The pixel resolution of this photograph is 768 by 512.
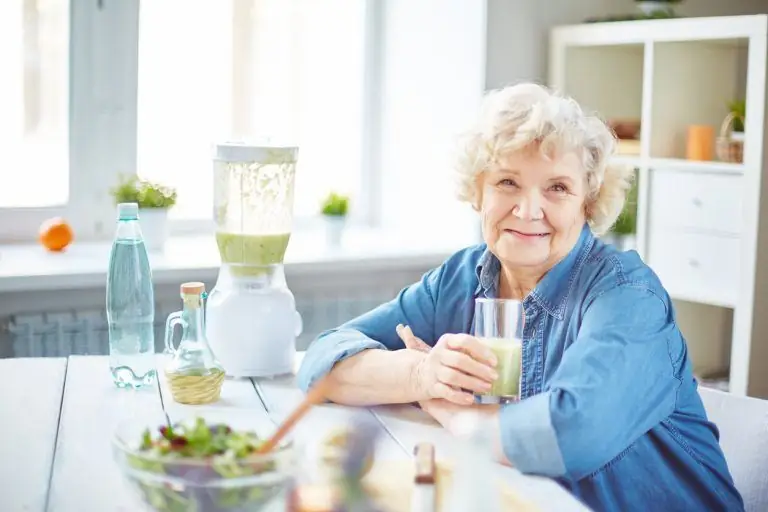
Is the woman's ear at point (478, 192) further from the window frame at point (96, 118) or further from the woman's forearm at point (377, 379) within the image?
the window frame at point (96, 118)

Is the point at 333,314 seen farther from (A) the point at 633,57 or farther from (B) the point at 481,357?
(B) the point at 481,357

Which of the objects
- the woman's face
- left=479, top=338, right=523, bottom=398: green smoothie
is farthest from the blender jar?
left=479, top=338, right=523, bottom=398: green smoothie

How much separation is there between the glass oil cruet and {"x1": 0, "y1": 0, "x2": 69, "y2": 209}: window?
4.80 ft

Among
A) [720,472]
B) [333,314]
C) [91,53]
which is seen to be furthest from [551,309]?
[91,53]

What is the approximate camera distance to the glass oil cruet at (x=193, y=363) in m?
1.60

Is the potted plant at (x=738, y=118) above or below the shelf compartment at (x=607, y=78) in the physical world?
below

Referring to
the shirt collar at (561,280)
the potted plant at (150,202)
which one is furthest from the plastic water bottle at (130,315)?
the potted plant at (150,202)

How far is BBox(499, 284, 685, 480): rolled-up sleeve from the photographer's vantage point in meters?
1.33

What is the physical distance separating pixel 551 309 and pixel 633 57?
181 centimetres

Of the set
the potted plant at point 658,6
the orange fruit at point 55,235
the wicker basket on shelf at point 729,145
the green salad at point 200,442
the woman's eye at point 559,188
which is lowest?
the green salad at point 200,442

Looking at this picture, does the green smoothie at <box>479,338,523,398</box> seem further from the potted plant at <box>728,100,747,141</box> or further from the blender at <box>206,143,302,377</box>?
the potted plant at <box>728,100,747,141</box>

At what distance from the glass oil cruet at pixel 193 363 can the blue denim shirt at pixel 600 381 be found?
152 mm

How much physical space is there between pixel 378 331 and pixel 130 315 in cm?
39

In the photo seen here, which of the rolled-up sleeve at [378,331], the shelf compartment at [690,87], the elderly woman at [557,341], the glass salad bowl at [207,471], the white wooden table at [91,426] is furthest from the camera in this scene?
the shelf compartment at [690,87]
